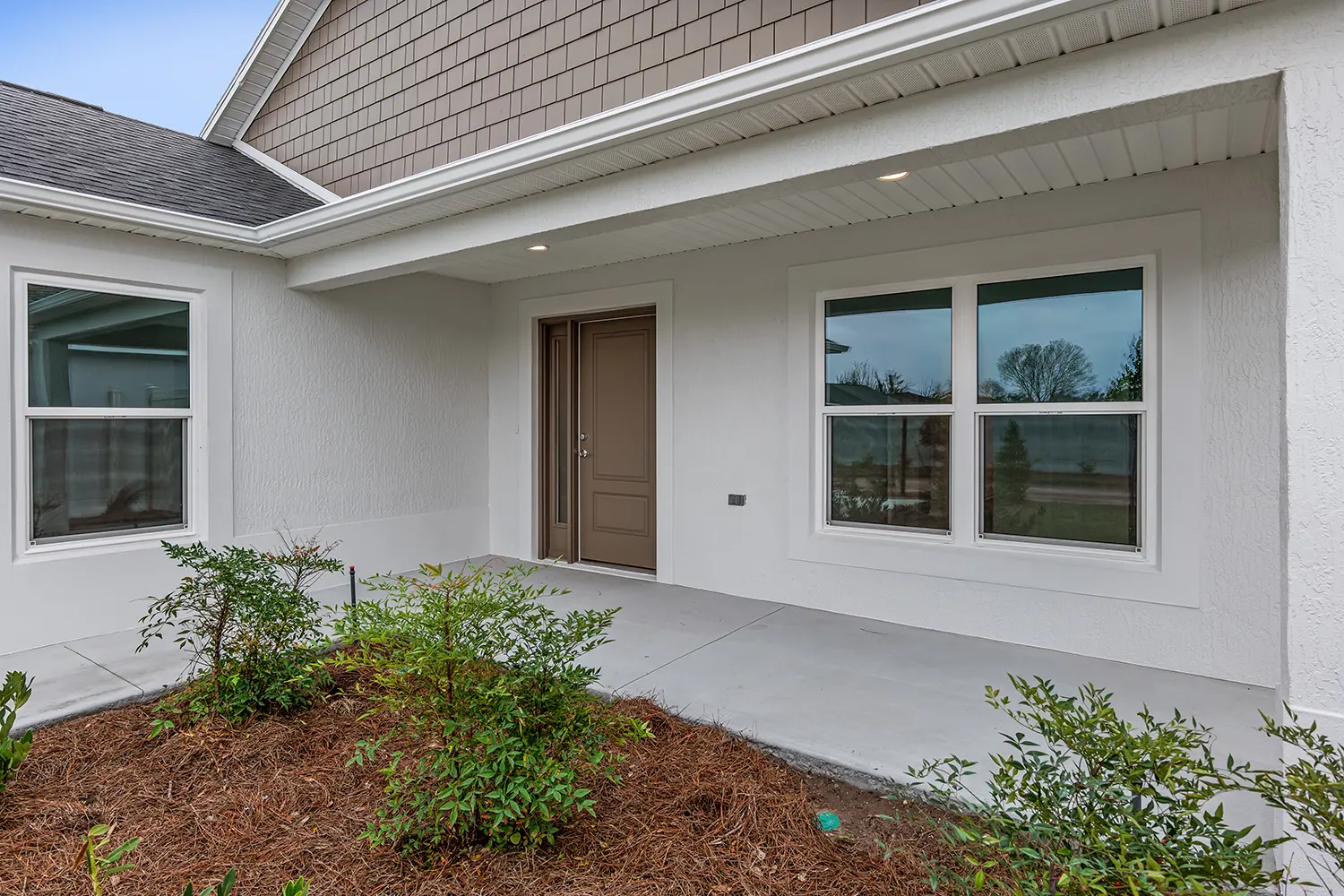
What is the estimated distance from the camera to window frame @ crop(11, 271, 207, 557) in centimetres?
408

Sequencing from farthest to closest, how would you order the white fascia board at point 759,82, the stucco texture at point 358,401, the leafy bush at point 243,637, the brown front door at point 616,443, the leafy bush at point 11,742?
the brown front door at point 616,443 < the stucco texture at point 358,401 < the leafy bush at point 243,637 < the leafy bush at point 11,742 < the white fascia board at point 759,82

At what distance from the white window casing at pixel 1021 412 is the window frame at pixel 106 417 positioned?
400cm

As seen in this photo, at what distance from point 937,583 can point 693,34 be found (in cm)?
332

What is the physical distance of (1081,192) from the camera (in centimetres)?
389

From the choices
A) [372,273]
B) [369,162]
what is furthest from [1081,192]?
[369,162]

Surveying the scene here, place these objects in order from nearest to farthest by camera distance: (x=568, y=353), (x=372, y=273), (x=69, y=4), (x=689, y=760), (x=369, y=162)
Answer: (x=689, y=760) < (x=372, y=273) < (x=369, y=162) < (x=568, y=353) < (x=69, y=4)

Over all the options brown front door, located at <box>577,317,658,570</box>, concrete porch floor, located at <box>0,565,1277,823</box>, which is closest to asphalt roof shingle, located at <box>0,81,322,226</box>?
brown front door, located at <box>577,317,658,570</box>

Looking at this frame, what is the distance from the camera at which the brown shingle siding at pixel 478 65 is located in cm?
327

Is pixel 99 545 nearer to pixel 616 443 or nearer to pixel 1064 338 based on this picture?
pixel 616 443

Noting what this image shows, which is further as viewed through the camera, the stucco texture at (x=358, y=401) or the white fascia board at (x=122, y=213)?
the stucco texture at (x=358, y=401)

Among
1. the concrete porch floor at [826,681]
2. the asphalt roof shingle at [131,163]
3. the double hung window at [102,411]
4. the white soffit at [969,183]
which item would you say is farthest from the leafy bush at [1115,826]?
the asphalt roof shingle at [131,163]

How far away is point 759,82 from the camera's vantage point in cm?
282

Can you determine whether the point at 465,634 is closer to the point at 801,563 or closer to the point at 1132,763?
the point at 1132,763

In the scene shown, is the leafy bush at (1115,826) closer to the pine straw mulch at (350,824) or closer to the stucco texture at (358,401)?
the pine straw mulch at (350,824)
